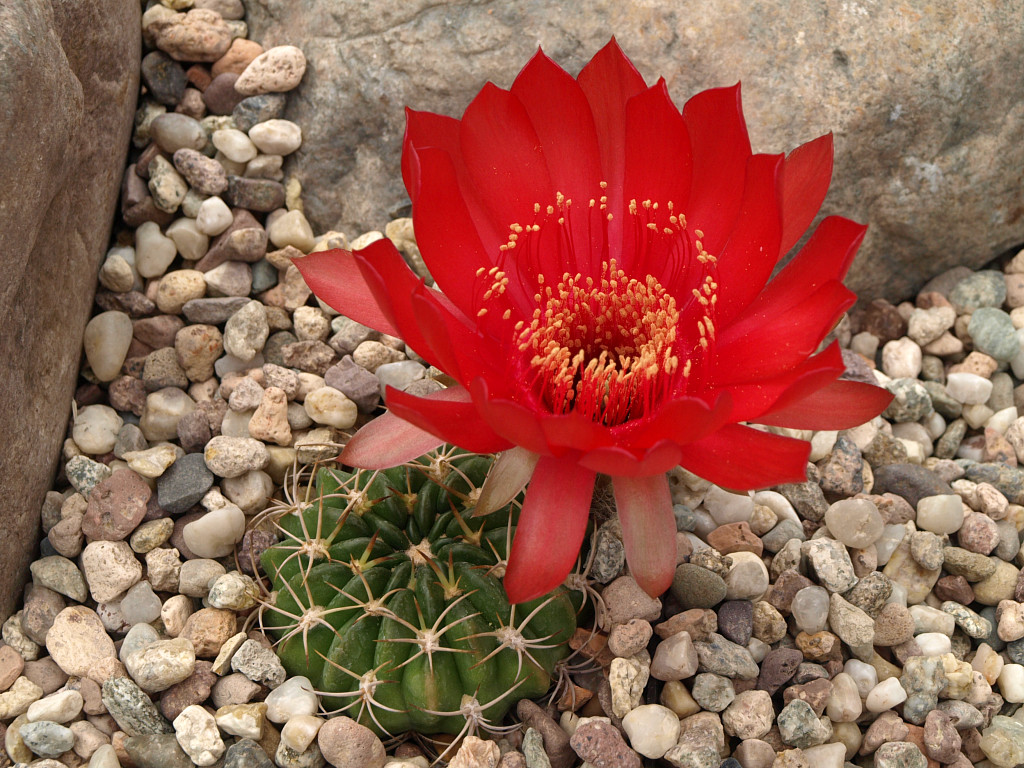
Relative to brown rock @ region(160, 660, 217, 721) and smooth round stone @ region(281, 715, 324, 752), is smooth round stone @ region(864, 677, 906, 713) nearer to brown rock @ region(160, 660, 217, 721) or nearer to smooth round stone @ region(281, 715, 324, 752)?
smooth round stone @ region(281, 715, 324, 752)

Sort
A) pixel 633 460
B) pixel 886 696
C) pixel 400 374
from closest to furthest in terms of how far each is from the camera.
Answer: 1. pixel 633 460
2. pixel 886 696
3. pixel 400 374

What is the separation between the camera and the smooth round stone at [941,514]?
2.29 metres

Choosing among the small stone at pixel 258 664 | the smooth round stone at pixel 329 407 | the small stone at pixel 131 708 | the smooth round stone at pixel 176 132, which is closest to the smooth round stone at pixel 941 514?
the smooth round stone at pixel 329 407

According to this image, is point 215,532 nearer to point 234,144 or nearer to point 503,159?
point 503,159

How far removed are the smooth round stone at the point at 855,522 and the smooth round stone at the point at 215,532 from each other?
1321 mm

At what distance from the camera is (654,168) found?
6.20 ft

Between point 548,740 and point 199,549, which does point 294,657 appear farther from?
point 548,740

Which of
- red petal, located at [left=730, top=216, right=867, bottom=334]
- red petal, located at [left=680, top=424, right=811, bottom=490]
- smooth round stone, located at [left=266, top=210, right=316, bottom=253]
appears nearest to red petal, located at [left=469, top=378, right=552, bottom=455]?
red petal, located at [left=680, top=424, right=811, bottom=490]

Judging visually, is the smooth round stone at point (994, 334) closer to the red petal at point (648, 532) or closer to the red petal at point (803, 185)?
the red petal at point (803, 185)

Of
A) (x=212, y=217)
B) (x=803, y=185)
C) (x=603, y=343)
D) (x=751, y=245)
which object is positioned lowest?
(x=212, y=217)

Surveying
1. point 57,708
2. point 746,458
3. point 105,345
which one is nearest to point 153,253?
point 105,345

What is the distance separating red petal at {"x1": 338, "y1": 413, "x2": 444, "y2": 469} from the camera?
65.0 inches

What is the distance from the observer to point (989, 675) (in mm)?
2102

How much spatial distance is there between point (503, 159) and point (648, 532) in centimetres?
77
